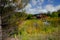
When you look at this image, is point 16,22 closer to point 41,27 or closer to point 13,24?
point 13,24

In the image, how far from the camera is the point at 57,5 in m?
1.57

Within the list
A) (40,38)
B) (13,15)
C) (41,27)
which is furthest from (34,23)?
(13,15)

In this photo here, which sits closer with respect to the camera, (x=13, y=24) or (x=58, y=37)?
(x=58, y=37)

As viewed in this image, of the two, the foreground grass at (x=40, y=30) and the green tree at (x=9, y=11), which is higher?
the green tree at (x=9, y=11)

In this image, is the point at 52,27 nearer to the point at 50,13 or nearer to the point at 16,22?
the point at 50,13

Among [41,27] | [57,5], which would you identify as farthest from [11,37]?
[57,5]

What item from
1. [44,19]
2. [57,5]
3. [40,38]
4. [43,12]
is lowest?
[40,38]

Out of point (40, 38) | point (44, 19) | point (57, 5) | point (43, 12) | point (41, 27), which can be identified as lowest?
point (40, 38)

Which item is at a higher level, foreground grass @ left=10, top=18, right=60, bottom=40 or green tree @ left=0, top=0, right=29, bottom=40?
green tree @ left=0, top=0, right=29, bottom=40

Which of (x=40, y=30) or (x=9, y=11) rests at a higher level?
(x=9, y=11)

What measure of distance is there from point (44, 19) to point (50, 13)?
0.12 m

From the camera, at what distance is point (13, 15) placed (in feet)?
5.39

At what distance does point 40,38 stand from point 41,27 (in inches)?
6.2

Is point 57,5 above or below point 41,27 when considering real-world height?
above
